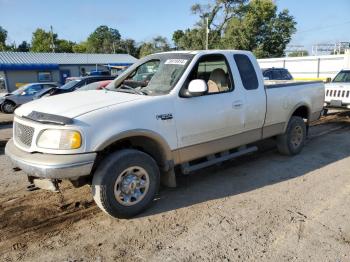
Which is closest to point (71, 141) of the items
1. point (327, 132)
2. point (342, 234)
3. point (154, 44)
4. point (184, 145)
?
point (184, 145)

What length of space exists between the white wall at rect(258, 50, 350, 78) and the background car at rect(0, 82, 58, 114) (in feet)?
63.2

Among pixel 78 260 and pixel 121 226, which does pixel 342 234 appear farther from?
pixel 78 260

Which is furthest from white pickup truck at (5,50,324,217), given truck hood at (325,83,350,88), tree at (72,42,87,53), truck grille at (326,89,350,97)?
tree at (72,42,87,53)

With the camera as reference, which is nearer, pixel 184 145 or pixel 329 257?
pixel 329 257

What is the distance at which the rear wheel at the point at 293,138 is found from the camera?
6.37m

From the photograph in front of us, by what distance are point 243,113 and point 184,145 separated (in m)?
1.25

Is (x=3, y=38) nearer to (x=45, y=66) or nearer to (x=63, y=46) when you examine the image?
(x=63, y=46)

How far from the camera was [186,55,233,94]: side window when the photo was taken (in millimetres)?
4992

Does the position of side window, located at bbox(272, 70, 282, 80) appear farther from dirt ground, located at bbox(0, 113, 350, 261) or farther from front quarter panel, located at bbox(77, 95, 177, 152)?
front quarter panel, located at bbox(77, 95, 177, 152)

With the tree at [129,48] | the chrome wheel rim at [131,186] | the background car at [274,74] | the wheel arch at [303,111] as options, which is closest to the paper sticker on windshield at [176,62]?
the chrome wheel rim at [131,186]

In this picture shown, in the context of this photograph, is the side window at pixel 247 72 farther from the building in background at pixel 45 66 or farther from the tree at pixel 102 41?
the tree at pixel 102 41

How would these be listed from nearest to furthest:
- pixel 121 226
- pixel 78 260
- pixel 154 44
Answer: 1. pixel 78 260
2. pixel 121 226
3. pixel 154 44

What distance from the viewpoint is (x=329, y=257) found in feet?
10.8

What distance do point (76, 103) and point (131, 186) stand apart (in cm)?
121
